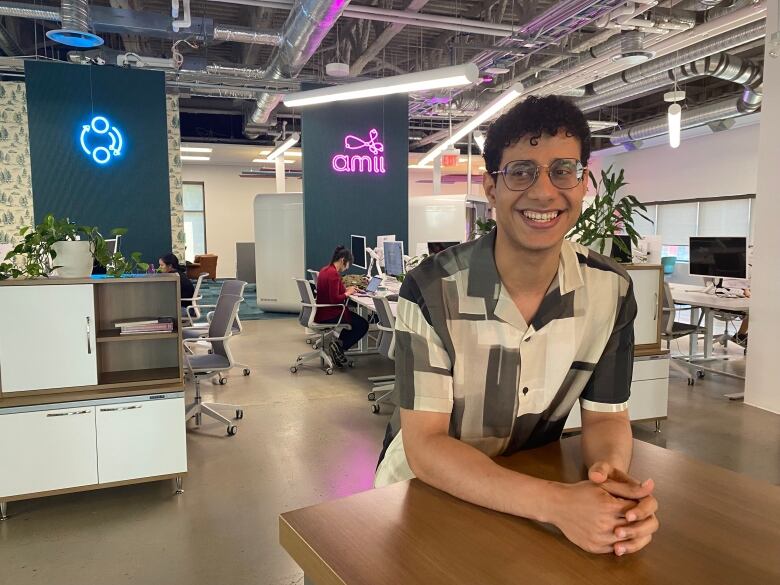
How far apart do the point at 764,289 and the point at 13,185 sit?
33.1ft

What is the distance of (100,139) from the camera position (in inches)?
278

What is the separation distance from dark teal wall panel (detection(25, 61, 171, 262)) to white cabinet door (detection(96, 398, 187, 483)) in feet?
14.5

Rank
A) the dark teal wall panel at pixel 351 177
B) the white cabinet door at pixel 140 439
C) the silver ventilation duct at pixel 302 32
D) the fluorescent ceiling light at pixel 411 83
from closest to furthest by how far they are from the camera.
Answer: the white cabinet door at pixel 140 439 → the fluorescent ceiling light at pixel 411 83 → the silver ventilation duct at pixel 302 32 → the dark teal wall panel at pixel 351 177

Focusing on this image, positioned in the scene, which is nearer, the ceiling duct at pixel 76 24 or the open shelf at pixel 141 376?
the open shelf at pixel 141 376

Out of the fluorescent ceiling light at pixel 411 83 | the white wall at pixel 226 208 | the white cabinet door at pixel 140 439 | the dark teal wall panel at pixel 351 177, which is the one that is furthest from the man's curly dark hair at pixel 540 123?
the white wall at pixel 226 208

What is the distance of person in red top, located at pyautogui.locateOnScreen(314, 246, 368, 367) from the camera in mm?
6324

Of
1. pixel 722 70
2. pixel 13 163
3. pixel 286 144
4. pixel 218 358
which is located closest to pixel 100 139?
pixel 13 163

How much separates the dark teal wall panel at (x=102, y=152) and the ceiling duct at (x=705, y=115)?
7574mm

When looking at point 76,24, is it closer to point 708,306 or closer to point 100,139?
point 100,139

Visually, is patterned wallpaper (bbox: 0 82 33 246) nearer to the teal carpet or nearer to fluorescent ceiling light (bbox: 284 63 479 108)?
the teal carpet

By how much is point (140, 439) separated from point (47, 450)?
46cm

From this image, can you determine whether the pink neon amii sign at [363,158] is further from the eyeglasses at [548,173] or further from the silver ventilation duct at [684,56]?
the eyeglasses at [548,173]

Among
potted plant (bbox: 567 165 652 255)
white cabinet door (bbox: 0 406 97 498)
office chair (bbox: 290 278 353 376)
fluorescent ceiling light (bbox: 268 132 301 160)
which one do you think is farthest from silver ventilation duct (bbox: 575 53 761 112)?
white cabinet door (bbox: 0 406 97 498)

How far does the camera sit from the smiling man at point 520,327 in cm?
118
